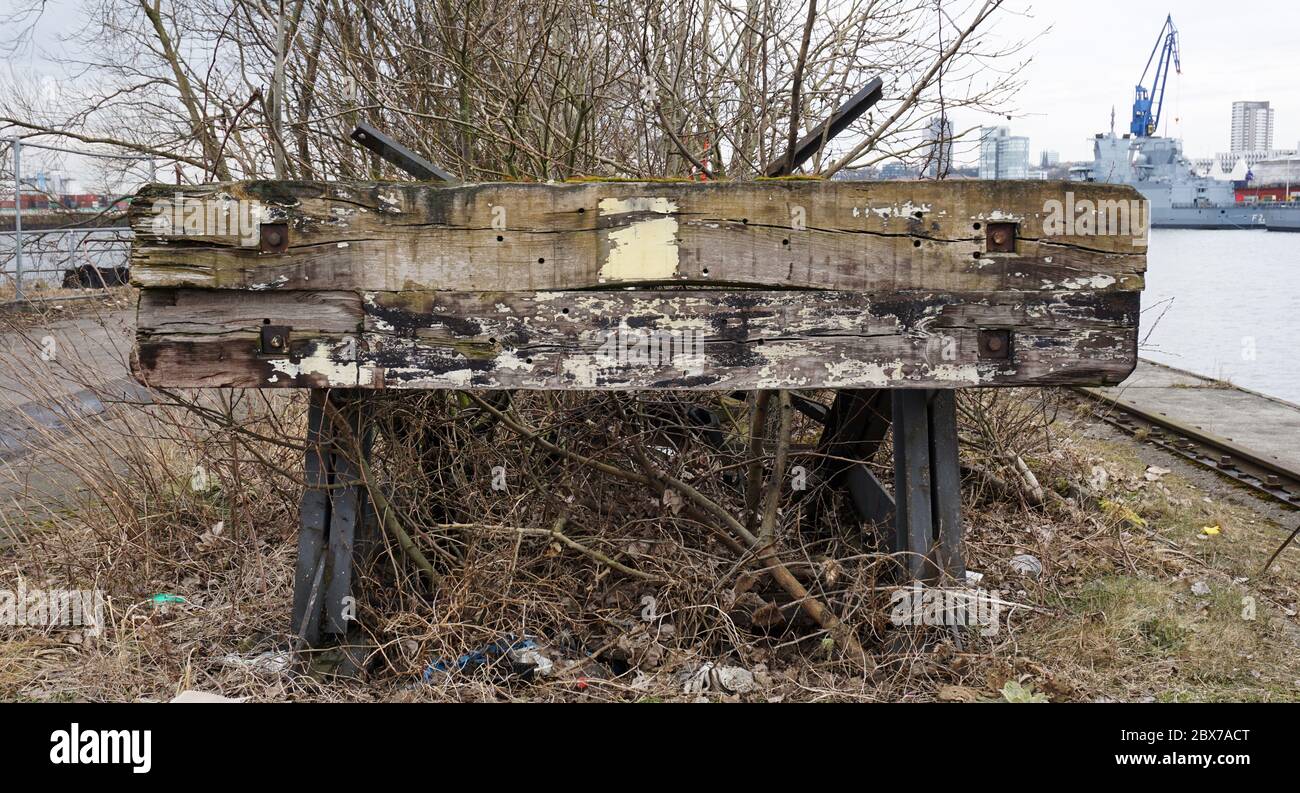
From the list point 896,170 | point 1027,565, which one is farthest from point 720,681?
point 896,170

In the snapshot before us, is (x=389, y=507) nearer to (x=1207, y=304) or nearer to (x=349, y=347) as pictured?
(x=349, y=347)

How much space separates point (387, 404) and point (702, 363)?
154 cm

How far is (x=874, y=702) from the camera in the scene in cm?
290

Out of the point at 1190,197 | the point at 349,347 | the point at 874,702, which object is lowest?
the point at 874,702

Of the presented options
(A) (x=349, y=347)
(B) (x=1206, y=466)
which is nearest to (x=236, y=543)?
(A) (x=349, y=347)

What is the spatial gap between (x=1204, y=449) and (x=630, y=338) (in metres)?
5.82

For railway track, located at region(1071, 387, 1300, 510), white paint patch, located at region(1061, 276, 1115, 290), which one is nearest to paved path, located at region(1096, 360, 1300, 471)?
railway track, located at region(1071, 387, 1300, 510)

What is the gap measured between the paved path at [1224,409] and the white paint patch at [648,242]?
538 centimetres

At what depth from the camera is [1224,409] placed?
8539 millimetres

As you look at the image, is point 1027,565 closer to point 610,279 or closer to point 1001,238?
point 1001,238

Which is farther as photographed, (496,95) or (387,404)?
(496,95)

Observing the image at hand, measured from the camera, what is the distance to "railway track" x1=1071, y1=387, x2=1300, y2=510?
587 centimetres

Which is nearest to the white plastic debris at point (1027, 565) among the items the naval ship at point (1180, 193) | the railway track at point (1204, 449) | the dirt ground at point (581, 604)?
the dirt ground at point (581, 604)

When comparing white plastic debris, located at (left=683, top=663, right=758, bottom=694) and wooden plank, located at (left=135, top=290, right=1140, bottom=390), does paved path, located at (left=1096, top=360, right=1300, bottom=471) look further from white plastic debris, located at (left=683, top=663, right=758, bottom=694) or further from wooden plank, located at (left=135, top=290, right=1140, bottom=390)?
white plastic debris, located at (left=683, top=663, right=758, bottom=694)
